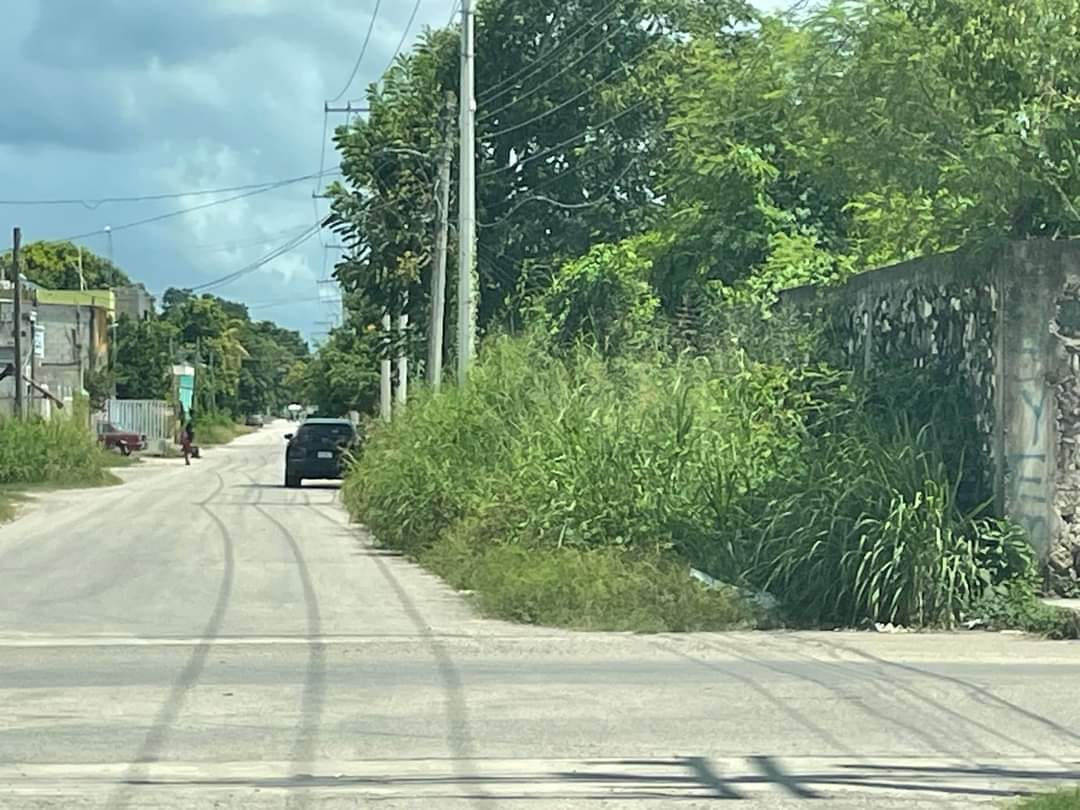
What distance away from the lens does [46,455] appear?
4725 cm

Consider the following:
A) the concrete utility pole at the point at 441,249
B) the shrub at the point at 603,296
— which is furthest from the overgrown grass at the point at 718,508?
the concrete utility pole at the point at 441,249

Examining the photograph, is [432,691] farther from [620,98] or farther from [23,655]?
[620,98]

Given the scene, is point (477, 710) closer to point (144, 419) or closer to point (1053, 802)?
point (1053, 802)

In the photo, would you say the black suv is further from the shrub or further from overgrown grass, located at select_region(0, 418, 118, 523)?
the shrub

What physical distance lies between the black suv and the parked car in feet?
93.1

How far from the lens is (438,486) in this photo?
22.8 meters

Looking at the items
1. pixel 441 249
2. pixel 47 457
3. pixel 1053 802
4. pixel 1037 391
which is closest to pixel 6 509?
pixel 441 249

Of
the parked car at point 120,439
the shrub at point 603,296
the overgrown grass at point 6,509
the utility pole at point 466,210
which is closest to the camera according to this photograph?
the utility pole at point 466,210

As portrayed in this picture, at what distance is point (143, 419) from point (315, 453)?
42208mm

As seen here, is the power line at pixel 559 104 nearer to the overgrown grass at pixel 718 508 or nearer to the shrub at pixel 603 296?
the shrub at pixel 603 296

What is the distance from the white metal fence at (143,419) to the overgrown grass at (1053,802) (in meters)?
77.2

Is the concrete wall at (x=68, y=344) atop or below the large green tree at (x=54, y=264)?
below

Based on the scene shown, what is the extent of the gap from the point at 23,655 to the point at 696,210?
2352cm

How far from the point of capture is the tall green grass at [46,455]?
46188 mm
